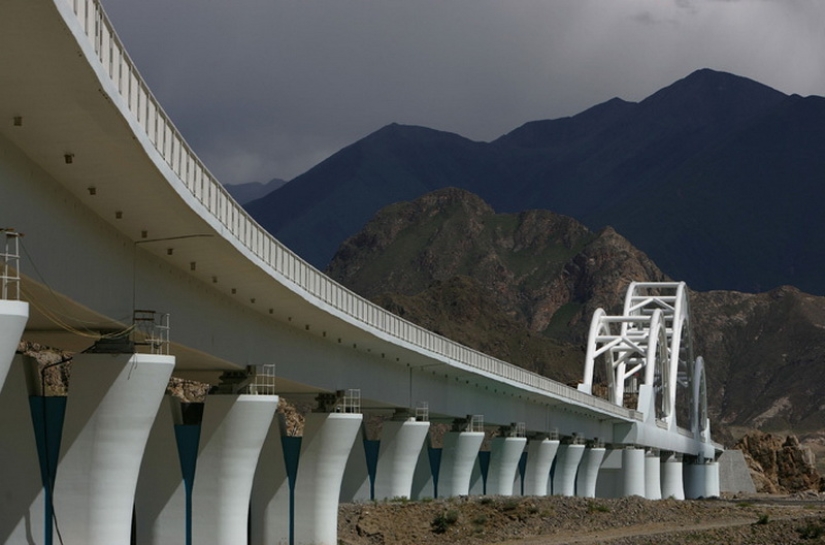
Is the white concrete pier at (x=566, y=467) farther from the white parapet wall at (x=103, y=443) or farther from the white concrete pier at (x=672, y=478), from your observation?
the white parapet wall at (x=103, y=443)

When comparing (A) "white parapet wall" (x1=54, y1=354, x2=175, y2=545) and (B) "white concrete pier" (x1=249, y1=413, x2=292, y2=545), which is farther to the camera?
(B) "white concrete pier" (x1=249, y1=413, x2=292, y2=545)

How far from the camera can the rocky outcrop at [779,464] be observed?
490 ft

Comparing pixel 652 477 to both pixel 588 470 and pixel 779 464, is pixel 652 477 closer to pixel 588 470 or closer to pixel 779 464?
pixel 588 470

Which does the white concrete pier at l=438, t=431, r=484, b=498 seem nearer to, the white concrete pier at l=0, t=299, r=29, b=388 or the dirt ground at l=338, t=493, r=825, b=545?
the dirt ground at l=338, t=493, r=825, b=545

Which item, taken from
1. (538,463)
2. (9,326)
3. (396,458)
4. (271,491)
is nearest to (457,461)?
(396,458)

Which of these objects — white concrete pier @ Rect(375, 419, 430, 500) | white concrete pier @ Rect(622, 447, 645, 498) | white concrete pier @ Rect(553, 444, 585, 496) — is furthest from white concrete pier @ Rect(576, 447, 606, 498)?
white concrete pier @ Rect(375, 419, 430, 500)

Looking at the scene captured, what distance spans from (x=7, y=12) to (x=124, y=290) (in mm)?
13656

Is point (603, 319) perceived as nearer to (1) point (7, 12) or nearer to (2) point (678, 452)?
(2) point (678, 452)

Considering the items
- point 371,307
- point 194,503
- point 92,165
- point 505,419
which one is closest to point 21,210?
point 92,165

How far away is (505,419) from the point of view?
273 feet

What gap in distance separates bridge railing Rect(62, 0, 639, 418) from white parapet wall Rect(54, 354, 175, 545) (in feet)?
13.1

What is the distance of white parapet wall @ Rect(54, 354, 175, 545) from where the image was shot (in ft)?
96.6

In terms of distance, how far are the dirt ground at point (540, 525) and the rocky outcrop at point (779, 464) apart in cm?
8011

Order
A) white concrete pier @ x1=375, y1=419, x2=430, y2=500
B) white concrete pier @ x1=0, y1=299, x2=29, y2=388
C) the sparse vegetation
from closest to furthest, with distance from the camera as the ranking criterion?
white concrete pier @ x1=0, y1=299, x2=29, y2=388 < the sparse vegetation < white concrete pier @ x1=375, y1=419, x2=430, y2=500
